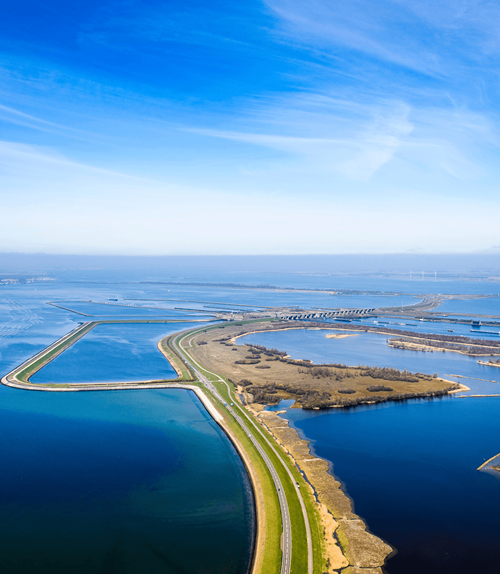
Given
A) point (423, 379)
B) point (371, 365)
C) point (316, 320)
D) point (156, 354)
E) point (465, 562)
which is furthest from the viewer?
point (316, 320)

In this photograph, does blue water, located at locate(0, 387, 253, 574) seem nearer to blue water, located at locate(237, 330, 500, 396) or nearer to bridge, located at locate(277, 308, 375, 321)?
blue water, located at locate(237, 330, 500, 396)

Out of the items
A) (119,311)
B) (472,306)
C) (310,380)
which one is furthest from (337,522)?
(472,306)

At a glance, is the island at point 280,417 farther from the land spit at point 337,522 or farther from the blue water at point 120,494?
the blue water at point 120,494

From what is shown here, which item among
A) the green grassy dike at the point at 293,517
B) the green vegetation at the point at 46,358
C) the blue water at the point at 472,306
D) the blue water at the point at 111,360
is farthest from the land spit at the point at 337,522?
the blue water at the point at 472,306

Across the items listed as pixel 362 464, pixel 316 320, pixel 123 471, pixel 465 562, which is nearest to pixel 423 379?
pixel 362 464

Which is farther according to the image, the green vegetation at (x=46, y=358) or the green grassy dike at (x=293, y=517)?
the green vegetation at (x=46, y=358)

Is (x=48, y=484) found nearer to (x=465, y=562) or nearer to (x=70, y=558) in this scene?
(x=70, y=558)

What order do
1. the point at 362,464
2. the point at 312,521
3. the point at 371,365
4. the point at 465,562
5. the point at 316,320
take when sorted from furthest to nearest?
the point at 316,320, the point at 371,365, the point at 362,464, the point at 312,521, the point at 465,562
